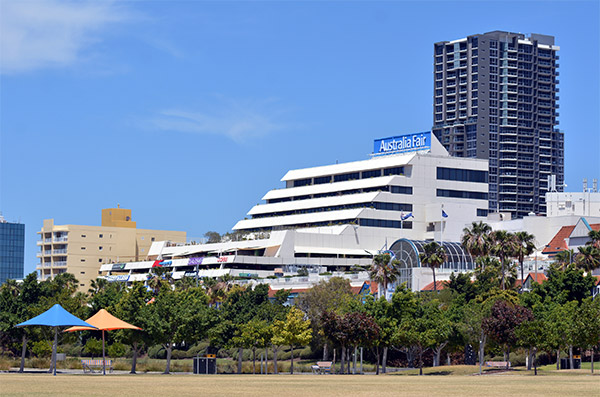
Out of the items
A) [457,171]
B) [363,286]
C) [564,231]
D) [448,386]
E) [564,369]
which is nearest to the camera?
[448,386]

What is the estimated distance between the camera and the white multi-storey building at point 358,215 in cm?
17088

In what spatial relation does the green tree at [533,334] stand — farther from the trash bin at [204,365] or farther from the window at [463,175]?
the window at [463,175]

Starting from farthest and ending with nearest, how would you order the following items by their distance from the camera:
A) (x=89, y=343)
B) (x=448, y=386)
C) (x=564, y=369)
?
(x=89, y=343) → (x=564, y=369) → (x=448, y=386)

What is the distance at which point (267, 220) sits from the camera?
639 ft

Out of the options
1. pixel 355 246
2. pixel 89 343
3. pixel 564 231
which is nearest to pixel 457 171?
pixel 355 246

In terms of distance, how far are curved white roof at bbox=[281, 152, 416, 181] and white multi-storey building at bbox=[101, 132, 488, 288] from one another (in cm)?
20

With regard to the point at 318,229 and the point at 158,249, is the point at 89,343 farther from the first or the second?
the point at 158,249

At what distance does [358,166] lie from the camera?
187m

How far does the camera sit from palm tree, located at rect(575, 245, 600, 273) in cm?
10881

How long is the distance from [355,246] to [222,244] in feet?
75.9

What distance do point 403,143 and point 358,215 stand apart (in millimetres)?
20565

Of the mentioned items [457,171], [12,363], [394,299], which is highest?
[457,171]

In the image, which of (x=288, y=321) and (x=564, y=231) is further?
(x=564, y=231)

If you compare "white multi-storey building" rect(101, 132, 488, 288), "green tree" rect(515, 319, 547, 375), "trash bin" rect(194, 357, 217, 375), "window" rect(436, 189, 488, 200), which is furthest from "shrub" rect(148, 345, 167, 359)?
"window" rect(436, 189, 488, 200)
